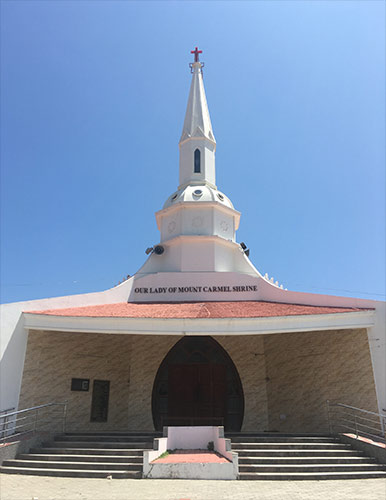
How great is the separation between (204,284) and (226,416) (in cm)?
504

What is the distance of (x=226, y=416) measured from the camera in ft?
45.8

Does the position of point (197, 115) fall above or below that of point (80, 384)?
above

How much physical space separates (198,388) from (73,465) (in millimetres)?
5726

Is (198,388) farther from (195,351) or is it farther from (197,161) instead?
(197,161)

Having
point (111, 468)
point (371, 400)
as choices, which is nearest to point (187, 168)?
point (371, 400)

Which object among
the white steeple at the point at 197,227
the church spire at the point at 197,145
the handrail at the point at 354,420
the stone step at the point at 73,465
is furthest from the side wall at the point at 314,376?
the church spire at the point at 197,145

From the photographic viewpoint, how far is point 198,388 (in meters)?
14.0

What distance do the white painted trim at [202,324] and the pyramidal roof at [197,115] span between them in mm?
12572

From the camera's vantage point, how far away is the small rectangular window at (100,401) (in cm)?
1376

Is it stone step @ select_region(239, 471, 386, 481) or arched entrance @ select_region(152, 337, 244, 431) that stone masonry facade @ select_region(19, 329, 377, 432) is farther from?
stone step @ select_region(239, 471, 386, 481)

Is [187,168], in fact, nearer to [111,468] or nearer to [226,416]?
[226,416]

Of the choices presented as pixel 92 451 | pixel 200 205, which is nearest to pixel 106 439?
pixel 92 451

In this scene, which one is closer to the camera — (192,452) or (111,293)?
(192,452)

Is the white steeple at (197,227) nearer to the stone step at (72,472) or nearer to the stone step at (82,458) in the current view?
the stone step at (82,458)
